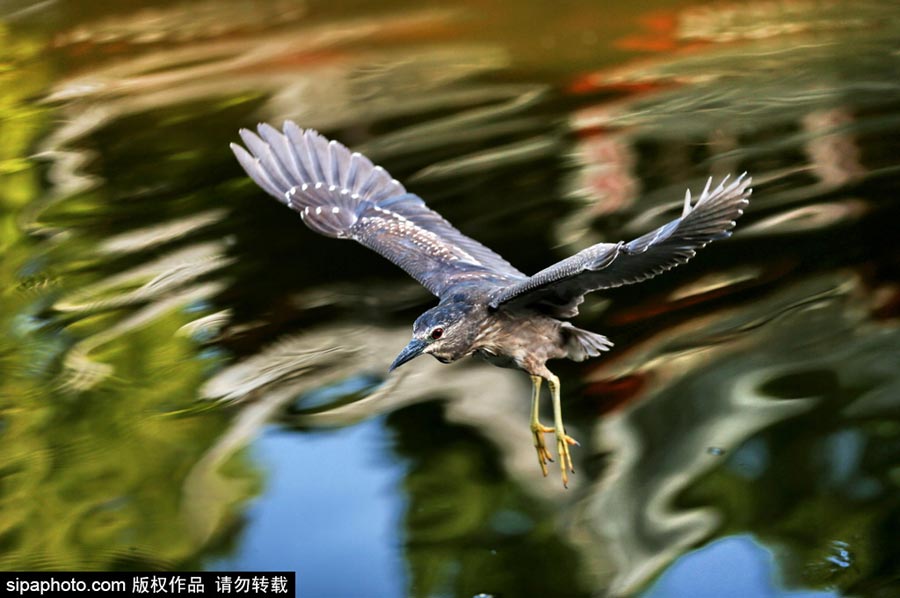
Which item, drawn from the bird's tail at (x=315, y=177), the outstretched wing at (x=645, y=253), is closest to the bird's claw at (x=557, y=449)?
the outstretched wing at (x=645, y=253)

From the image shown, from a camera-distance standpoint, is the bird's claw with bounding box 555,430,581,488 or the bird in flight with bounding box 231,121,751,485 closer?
the bird in flight with bounding box 231,121,751,485

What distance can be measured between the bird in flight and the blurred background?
0.63 m

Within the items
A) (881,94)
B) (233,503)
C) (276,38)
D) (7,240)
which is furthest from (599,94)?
(233,503)

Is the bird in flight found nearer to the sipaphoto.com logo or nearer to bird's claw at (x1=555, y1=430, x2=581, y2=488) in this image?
bird's claw at (x1=555, y1=430, x2=581, y2=488)

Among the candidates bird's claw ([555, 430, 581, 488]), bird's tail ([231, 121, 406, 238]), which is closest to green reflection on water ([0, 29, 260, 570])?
bird's tail ([231, 121, 406, 238])

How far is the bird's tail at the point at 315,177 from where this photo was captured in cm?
669

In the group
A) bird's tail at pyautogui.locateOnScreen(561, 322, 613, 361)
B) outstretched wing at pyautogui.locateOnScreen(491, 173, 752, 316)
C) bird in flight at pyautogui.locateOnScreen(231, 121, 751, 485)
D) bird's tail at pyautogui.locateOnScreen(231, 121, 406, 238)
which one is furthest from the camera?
bird's tail at pyautogui.locateOnScreen(231, 121, 406, 238)

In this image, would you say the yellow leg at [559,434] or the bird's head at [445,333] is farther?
the yellow leg at [559,434]

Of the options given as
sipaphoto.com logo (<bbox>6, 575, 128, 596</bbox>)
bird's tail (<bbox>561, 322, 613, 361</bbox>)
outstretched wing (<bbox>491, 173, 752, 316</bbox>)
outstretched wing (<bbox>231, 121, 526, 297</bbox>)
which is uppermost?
outstretched wing (<bbox>231, 121, 526, 297</bbox>)

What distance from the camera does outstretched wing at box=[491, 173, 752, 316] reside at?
4500 millimetres

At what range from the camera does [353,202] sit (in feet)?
22.4

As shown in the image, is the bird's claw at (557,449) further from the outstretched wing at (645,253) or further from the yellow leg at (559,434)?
the outstretched wing at (645,253)

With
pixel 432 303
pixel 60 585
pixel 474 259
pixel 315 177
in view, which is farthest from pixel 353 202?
pixel 60 585

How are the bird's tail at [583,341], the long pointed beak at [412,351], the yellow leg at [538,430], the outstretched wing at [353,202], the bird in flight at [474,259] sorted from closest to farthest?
the bird in flight at [474,259]
the long pointed beak at [412,351]
the bird's tail at [583,341]
the yellow leg at [538,430]
the outstretched wing at [353,202]
